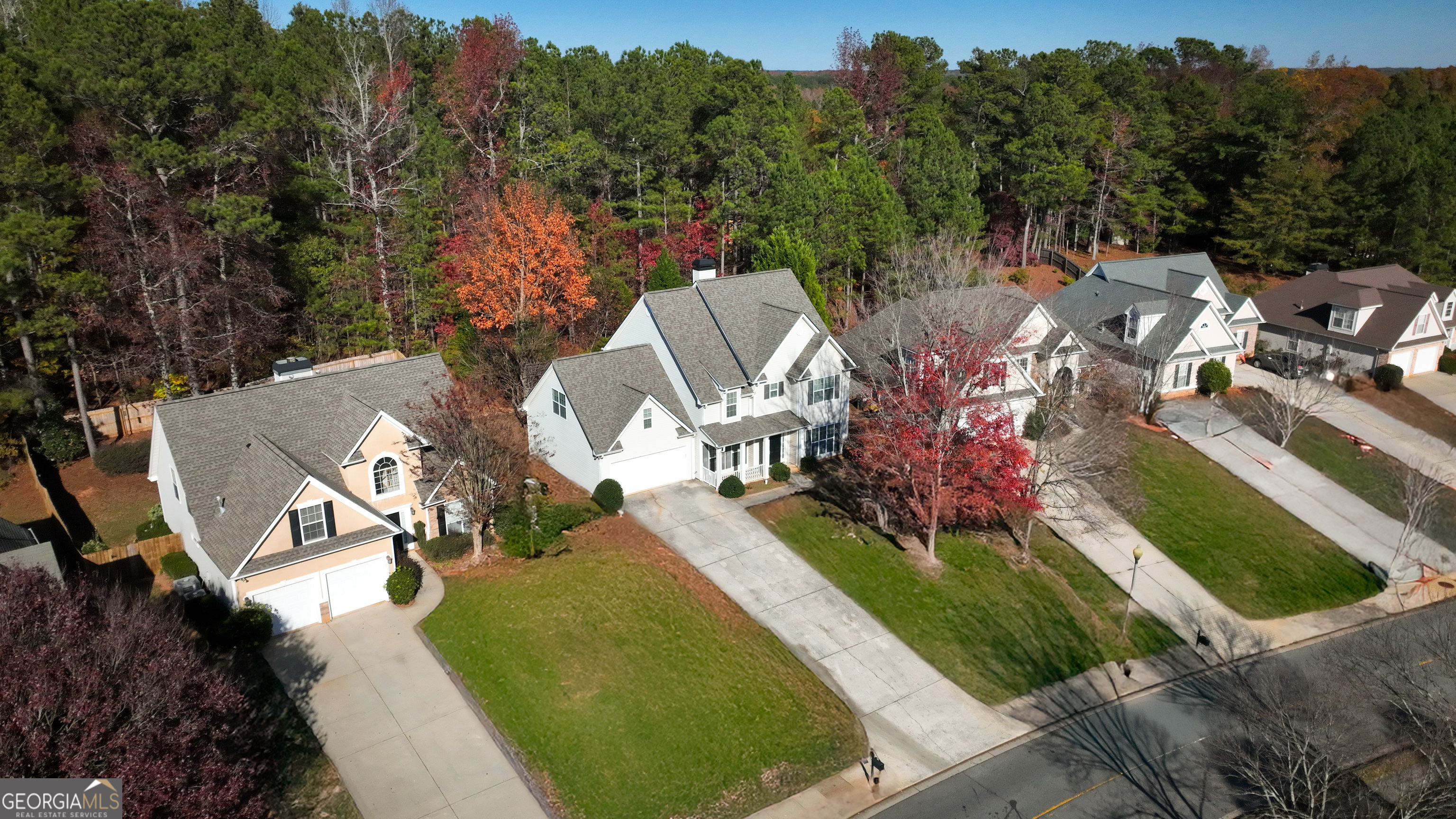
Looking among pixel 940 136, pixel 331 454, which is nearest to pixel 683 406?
pixel 331 454

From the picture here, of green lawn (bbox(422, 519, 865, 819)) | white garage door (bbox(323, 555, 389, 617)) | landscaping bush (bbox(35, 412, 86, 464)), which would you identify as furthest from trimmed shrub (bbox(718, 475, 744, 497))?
landscaping bush (bbox(35, 412, 86, 464))

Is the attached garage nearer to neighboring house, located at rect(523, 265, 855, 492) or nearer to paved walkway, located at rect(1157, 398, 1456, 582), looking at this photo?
neighboring house, located at rect(523, 265, 855, 492)

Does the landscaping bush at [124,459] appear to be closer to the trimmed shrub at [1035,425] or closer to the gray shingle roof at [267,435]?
the gray shingle roof at [267,435]

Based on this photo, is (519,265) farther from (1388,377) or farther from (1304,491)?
(1388,377)

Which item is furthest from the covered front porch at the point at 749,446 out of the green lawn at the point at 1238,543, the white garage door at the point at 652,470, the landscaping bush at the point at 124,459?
the landscaping bush at the point at 124,459

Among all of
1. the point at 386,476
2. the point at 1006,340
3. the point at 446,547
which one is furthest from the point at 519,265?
the point at 1006,340
